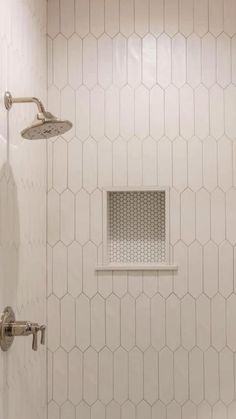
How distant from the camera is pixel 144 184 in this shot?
2277 millimetres

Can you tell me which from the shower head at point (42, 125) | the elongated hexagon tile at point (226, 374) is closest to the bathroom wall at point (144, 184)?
the elongated hexagon tile at point (226, 374)

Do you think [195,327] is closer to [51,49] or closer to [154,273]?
[154,273]

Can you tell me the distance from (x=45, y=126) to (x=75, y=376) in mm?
1137

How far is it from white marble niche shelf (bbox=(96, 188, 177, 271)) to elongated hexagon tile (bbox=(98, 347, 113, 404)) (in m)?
0.37

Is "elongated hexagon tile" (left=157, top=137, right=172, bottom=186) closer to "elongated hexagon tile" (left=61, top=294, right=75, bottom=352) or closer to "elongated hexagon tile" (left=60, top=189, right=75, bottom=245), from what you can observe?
"elongated hexagon tile" (left=60, top=189, right=75, bottom=245)

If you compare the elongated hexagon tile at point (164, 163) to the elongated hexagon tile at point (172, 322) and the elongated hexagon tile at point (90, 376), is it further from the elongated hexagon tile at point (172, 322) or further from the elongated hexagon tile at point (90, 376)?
the elongated hexagon tile at point (90, 376)

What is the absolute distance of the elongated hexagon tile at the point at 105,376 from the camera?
2.24 m

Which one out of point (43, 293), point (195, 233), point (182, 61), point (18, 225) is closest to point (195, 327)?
point (195, 233)

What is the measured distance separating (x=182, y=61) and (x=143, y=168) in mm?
468

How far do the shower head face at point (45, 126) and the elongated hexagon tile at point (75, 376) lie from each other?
101cm

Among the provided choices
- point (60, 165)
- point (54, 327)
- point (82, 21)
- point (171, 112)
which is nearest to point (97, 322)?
point (54, 327)

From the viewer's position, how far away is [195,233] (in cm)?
226

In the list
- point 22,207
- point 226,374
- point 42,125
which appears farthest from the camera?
point 226,374

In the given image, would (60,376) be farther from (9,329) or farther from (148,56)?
(148,56)
